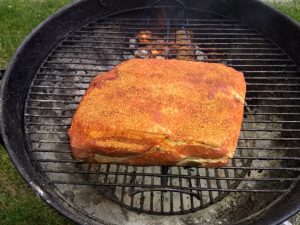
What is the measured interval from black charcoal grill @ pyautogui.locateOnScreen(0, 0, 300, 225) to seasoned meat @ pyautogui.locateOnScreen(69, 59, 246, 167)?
14 centimetres

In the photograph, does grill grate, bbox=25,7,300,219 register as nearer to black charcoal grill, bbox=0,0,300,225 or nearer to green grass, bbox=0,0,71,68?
black charcoal grill, bbox=0,0,300,225

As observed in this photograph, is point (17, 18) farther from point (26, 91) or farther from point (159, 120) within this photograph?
point (159, 120)

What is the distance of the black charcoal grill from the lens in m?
2.49

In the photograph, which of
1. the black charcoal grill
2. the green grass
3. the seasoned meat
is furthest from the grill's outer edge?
the green grass

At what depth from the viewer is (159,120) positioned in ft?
7.72

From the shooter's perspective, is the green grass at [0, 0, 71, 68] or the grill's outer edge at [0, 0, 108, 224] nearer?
the grill's outer edge at [0, 0, 108, 224]

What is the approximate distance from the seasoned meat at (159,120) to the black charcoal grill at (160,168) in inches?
5.5

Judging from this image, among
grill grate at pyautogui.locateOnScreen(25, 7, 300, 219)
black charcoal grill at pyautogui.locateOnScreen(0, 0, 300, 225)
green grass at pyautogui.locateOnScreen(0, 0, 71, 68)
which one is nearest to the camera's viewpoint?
black charcoal grill at pyautogui.locateOnScreen(0, 0, 300, 225)

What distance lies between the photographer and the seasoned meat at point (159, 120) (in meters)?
2.32

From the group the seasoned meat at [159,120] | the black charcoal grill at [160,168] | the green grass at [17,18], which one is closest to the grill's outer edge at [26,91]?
the black charcoal grill at [160,168]

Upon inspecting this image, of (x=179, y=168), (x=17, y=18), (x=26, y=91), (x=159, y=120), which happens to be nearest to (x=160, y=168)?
(x=179, y=168)

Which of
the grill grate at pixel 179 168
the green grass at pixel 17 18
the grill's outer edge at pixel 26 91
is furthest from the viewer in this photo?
the green grass at pixel 17 18

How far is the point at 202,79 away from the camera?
8.66ft

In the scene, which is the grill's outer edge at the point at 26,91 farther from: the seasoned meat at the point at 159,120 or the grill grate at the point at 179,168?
the seasoned meat at the point at 159,120
